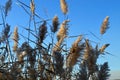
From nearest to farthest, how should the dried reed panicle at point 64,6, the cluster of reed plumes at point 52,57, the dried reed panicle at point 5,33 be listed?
the cluster of reed plumes at point 52,57, the dried reed panicle at point 5,33, the dried reed panicle at point 64,6

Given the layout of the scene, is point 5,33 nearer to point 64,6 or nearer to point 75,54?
point 64,6

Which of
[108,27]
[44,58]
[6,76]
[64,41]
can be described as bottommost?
[6,76]

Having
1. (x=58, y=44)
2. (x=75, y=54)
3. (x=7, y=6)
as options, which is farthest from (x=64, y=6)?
(x=75, y=54)

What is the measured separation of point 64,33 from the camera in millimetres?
3211

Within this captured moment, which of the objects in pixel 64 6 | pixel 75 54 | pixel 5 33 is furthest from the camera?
pixel 64 6

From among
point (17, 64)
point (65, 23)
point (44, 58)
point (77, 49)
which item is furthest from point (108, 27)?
point (77, 49)

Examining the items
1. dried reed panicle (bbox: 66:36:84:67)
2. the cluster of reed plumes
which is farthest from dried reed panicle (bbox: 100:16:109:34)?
dried reed panicle (bbox: 66:36:84:67)

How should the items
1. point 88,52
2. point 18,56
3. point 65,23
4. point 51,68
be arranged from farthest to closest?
point 65,23
point 18,56
point 51,68
point 88,52

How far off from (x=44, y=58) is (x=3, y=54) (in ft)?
2.96

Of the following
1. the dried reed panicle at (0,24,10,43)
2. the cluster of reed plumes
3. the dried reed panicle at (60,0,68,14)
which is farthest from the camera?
the dried reed panicle at (60,0,68,14)

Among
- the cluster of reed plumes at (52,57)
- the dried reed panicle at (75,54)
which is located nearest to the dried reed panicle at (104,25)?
the cluster of reed plumes at (52,57)

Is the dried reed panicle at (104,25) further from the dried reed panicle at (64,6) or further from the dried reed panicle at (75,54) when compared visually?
the dried reed panicle at (75,54)

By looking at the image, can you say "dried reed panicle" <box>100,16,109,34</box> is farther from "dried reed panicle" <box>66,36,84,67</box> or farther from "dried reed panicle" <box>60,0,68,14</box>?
"dried reed panicle" <box>66,36,84,67</box>

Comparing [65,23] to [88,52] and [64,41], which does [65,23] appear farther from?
[88,52]
